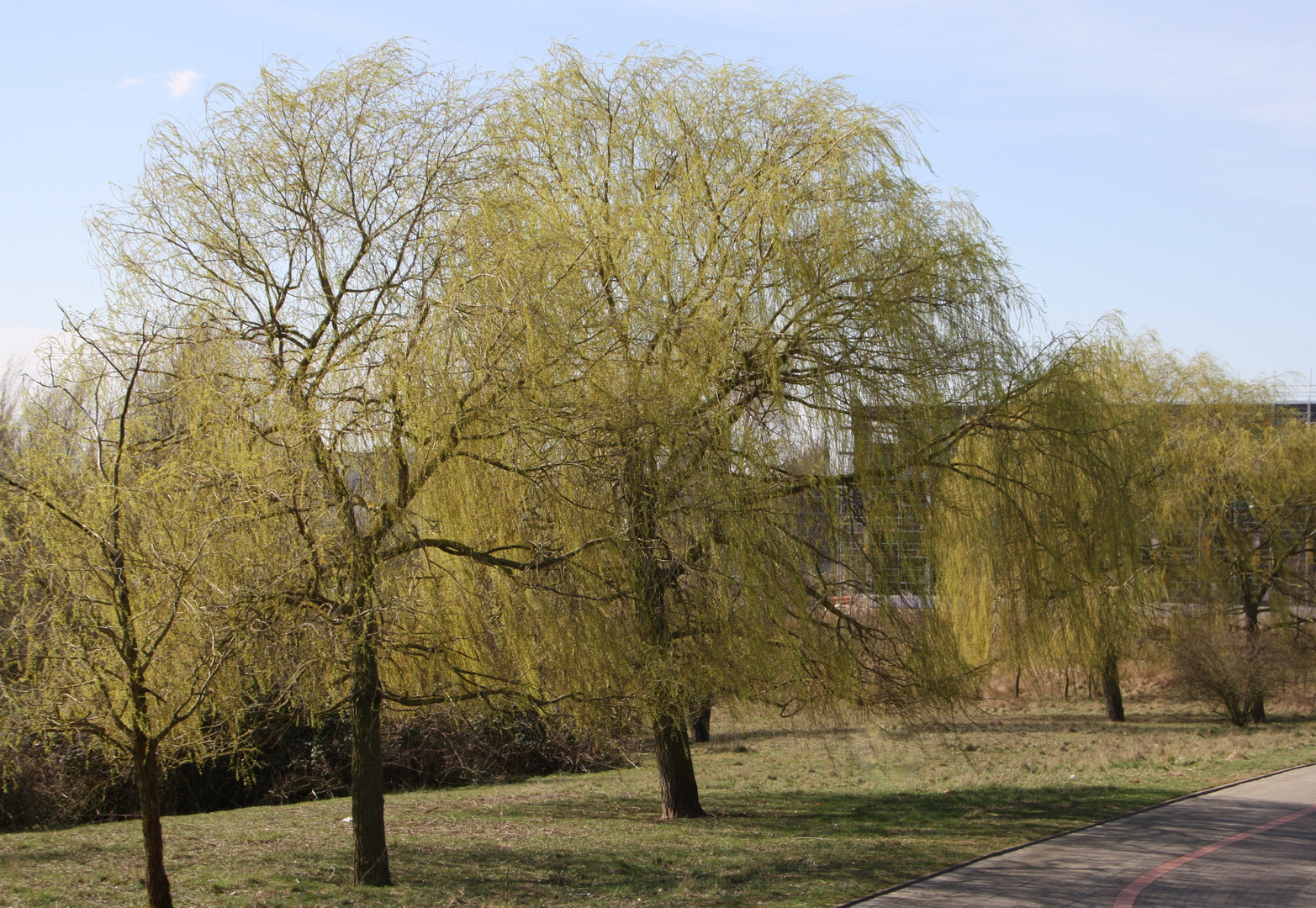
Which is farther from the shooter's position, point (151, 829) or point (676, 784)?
point (676, 784)

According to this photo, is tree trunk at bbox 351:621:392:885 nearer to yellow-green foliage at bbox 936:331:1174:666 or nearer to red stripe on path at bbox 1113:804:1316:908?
yellow-green foliage at bbox 936:331:1174:666

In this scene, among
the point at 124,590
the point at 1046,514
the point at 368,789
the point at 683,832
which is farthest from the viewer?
the point at 683,832

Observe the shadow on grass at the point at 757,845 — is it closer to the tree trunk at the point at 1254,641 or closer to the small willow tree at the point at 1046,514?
the small willow tree at the point at 1046,514

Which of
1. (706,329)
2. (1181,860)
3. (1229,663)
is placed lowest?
(1181,860)

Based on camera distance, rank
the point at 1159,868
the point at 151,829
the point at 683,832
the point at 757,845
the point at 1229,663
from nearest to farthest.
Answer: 1. the point at 151,829
2. the point at 1159,868
3. the point at 757,845
4. the point at 683,832
5. the point at 1229,663

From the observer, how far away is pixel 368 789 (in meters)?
8.72

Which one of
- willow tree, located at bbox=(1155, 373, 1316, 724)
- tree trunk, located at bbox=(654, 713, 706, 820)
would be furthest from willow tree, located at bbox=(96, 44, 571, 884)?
willow tree, located at bbox=(1155, 373, 1316, 724)

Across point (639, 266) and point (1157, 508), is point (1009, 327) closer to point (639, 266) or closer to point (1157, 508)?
point (639, 266)

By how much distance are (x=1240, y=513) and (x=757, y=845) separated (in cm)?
1930

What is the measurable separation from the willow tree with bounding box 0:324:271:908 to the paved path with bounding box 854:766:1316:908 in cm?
539

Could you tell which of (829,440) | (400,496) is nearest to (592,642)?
(400,496)

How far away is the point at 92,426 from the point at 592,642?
414 cm

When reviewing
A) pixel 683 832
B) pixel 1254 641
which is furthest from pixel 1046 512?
pixel 1254 641

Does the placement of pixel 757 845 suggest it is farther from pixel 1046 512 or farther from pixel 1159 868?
pixel 1046 512
